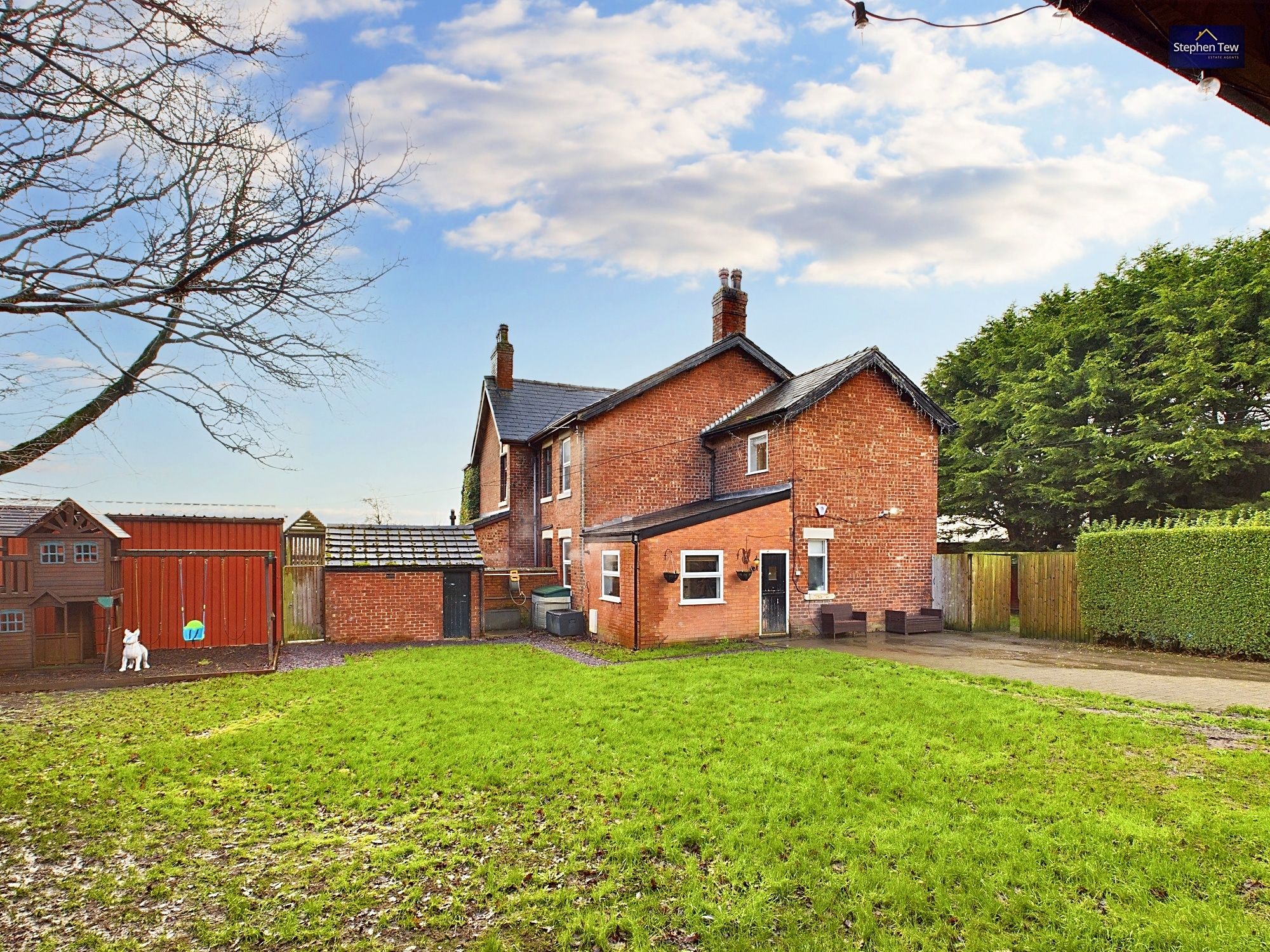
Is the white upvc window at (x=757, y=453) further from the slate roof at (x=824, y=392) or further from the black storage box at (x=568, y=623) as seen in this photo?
the black storage box at (x=568, y=623)

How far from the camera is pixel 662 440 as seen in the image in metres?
20.7

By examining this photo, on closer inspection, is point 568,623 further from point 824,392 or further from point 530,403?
point 530,403

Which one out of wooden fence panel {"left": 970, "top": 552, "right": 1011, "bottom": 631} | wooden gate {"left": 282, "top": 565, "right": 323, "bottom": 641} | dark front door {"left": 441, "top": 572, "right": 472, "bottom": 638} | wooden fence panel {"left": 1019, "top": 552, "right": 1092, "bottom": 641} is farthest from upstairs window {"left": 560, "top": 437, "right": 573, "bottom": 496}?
wooden fence panel {"left": 1019, "top": 552, "right": 1092, "bottom": 641}

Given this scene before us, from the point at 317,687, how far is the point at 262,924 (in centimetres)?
768

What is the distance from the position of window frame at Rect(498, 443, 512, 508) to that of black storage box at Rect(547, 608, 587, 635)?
7.48 metres

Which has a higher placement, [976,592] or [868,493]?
[868,493]

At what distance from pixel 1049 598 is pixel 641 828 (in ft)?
52.2

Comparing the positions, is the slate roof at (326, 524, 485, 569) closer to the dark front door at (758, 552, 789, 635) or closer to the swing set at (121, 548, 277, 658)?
the swing set at (121, 548, 277, 658)

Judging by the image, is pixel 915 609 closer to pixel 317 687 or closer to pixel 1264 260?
pixel 317 687

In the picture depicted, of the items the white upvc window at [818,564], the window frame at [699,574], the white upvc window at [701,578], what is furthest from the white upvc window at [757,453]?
the white upvc window at [701,578]

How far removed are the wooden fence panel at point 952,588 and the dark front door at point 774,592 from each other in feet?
→ 16.2

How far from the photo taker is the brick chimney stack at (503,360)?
27.2m

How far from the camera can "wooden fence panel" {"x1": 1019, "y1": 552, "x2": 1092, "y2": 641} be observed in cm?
1700

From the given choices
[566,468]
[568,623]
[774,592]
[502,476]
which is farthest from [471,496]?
[774,592]
